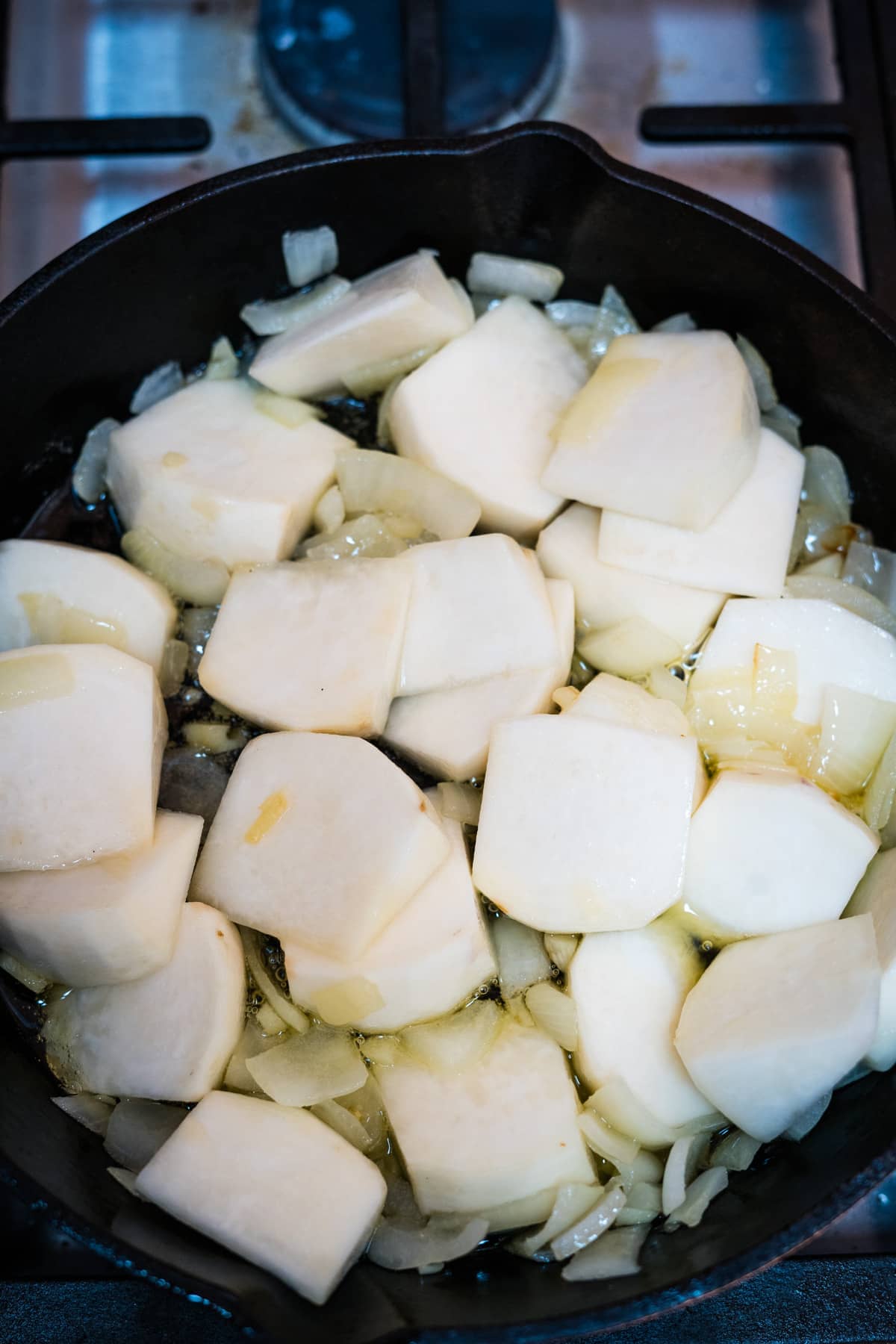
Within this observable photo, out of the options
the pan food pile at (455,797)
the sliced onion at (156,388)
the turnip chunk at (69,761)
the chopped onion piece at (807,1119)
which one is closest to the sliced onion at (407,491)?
the pan food pile at (455,797)

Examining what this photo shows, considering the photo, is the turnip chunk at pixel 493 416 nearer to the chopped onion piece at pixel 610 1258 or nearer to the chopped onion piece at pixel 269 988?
the chopped onion piece at pixel 269 988

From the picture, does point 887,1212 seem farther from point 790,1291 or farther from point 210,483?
point 210,483

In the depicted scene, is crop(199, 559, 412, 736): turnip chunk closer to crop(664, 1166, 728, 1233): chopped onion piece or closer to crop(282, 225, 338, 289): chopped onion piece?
crop(282, 225, 338, 289): chopped onion piece

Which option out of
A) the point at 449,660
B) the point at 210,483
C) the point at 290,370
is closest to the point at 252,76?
the point at 290,370

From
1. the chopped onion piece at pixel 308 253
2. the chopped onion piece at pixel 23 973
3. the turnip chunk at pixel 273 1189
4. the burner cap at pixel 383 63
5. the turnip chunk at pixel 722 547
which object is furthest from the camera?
the burner cap at pixel 383 63

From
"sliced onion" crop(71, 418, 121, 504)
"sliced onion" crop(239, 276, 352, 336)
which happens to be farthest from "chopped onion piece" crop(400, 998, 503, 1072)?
"sliced onion" crop(239, 276, 352, 336)
